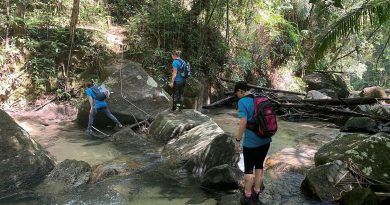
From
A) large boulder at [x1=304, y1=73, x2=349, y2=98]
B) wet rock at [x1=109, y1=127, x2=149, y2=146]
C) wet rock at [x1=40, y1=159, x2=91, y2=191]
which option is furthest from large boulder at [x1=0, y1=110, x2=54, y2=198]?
large boulder at [x1=304, y1=73, x2=349, y2=98]

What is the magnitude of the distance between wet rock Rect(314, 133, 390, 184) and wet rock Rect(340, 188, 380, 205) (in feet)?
2.63

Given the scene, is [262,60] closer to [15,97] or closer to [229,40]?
[229,40]

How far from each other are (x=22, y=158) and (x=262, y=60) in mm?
14274

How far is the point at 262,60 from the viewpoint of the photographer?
19.1m

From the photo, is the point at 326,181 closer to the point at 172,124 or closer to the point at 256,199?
the point at 256,199

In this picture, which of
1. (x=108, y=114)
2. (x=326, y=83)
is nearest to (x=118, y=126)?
(x=108, y=114)

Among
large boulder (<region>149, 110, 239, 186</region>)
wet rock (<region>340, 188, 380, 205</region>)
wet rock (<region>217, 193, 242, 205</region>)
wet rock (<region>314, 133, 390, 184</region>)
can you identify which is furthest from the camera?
large boulder (<region>149, 110, 239, 186</region>)

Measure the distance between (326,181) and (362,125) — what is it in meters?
5.05

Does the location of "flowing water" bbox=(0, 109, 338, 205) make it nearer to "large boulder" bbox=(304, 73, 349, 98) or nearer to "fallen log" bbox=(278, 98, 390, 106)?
"fallen log" bbox=(278, 98, 390, 106)

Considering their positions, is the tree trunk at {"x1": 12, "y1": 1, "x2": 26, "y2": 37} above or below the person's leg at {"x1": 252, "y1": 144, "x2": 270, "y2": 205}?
above

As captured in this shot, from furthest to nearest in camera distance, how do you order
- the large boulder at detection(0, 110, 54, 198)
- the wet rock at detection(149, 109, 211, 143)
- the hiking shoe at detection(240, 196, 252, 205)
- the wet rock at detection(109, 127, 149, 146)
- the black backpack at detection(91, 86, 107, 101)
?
the black backpack at detection(91, 86, 107, 101), the wet rock at detection(109, 127, 149, 146), the wet rock at detection(149, 109, 211, 143), the large boulder at detection(0, 110, 54, 198), the hiking shoe at detection(240, 196, 252, 205)

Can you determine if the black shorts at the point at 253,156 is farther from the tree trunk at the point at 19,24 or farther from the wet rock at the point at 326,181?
the tree trunk at the point at 19,24

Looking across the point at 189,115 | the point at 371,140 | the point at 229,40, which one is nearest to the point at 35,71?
the point at 189,115

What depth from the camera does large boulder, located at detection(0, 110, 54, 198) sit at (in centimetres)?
639
